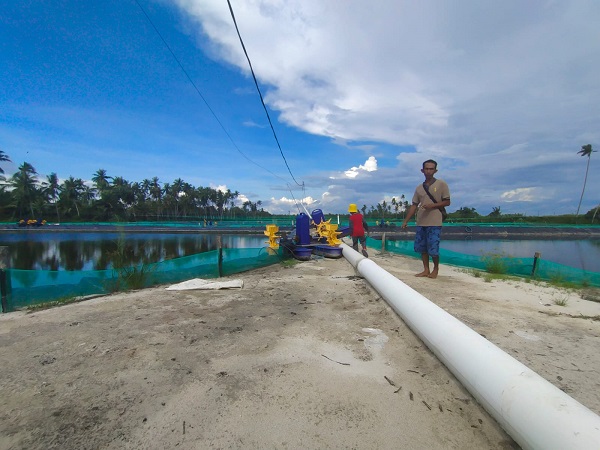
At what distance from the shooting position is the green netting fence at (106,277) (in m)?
4.42

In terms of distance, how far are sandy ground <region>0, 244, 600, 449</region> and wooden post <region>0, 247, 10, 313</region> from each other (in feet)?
2.05

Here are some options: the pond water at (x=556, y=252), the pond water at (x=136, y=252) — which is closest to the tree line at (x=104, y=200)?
the pond water at (x=136, y=252)

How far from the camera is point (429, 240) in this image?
504 cm

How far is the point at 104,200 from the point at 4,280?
73.8 metres

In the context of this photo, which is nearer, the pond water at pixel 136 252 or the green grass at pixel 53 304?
the green grass at pixel 53 304

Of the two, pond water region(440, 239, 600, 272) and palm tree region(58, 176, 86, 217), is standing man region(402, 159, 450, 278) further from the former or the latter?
palm tree region(58, 176, 86, 217)

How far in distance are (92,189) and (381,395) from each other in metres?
84.5

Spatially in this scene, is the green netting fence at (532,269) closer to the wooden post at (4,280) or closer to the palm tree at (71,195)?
the wooden post at (4,280)

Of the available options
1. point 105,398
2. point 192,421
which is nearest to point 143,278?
point 105,398

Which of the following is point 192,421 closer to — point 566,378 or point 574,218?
point 566,378

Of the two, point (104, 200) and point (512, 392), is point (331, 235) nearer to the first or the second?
point (512, 392)

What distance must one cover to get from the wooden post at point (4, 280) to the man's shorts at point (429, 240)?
6.25 meters

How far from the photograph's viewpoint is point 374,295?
433 centimetres

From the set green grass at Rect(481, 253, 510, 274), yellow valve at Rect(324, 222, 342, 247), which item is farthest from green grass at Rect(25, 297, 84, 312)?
green grass at Rect(481, 253, 510, 274)
